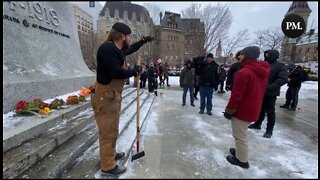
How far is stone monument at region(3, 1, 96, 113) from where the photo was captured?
496cm

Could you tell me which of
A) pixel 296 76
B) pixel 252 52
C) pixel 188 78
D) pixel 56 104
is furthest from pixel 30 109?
pixel 296 76

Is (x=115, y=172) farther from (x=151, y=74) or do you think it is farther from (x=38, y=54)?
(x=151, y=74)

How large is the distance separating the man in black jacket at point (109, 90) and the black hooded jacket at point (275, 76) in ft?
10.8

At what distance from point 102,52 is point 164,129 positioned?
115 inches

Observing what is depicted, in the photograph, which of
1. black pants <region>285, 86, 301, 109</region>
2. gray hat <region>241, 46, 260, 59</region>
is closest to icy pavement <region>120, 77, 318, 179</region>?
gray hat <region>241, 46, 260, 59</region>

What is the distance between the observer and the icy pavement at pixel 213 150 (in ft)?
10.7

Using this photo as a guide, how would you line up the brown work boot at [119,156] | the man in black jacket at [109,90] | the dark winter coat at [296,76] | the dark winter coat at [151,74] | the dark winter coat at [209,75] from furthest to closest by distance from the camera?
the dark winter coat at [151,74] → the dark winter coat at [296,76] → the dark winter coat at [209,75] → the brown work boot at [119,156] → the man in black jacket at [109,90]

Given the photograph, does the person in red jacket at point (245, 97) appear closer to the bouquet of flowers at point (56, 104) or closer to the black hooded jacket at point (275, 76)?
the black hooded jacket at point (275, 76)

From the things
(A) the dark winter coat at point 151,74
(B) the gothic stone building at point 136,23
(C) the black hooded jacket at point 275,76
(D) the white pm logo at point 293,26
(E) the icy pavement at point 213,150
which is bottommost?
(E) the icy pavement at point 213,150

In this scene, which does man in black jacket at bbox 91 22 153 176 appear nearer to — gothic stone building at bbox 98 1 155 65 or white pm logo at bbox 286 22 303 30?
white pm logo at bbox 286 22 303 30

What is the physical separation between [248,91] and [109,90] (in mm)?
1973

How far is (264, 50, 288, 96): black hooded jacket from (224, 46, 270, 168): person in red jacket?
1.68 m

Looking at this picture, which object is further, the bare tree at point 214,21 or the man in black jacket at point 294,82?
the bare tree at point 214,21

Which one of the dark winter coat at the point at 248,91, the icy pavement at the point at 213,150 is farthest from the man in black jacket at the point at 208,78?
the dark winter coat at the point at 248,91
